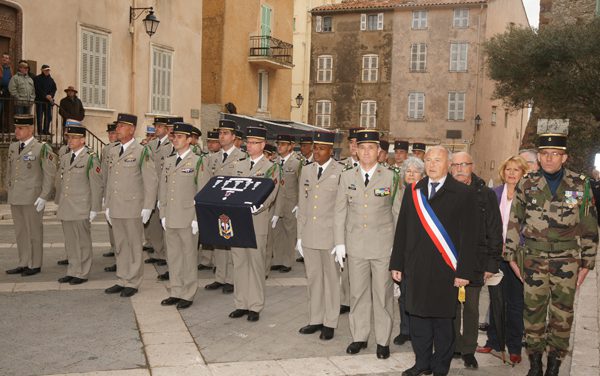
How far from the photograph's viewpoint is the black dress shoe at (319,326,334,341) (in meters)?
6.41

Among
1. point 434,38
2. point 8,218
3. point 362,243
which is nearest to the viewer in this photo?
point 362,243

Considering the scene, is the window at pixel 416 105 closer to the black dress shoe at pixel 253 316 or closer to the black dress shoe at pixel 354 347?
the black dress shoe at pixel 253 316

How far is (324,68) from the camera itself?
41.5 m

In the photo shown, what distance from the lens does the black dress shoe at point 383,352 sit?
5879 mm

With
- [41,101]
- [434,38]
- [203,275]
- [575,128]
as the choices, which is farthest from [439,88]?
[203,275]

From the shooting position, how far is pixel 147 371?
5.32m

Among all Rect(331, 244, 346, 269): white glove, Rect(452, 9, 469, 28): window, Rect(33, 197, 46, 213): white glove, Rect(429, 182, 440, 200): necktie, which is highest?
Rect(452, 9, 469, 28): window

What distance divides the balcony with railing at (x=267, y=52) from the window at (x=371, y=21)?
39.8ft

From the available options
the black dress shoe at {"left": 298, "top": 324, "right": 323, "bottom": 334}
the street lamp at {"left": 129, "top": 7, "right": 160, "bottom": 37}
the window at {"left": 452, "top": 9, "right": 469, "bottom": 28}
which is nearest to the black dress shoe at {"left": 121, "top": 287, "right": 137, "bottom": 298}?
the black dress shoe at {"left": 298, "top": 324, "right": 323, "bottom": 334}

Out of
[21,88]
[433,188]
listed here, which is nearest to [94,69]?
[21,88]

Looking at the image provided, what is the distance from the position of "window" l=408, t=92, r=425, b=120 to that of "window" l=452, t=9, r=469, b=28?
15.1 ft

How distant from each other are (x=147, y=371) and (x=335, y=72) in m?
37.2

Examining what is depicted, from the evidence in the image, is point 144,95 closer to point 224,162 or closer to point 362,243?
point 224,162

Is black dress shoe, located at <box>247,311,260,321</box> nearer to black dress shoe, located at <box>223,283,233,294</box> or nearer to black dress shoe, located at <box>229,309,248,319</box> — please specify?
black dress shoe, located at <box>229,309,248,319</box>
